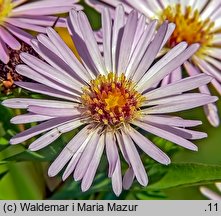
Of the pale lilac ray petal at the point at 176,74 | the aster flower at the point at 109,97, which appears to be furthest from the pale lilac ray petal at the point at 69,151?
the pale lilac ray petal at the point at 176,74

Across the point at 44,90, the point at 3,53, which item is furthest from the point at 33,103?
the point at 3,53

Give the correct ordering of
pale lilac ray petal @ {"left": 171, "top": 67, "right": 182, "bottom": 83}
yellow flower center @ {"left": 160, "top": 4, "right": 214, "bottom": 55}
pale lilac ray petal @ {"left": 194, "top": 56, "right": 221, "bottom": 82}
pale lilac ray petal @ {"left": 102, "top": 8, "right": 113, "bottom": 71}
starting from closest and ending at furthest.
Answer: pale lilac ray petal @ {"left": 102, "top": 8, "right": 113, "bottom": 71} → pale lilac ray petal @ {"left": 171, "top": 67, "right": 182, "bottom": 83} → pale lilac ray petal @ {"left": 194, "top": 56, "right": 221, "bottom": 82} → yellow flower center @ {"left": 160, "top": 4, "right": 214, "bottom": 55}

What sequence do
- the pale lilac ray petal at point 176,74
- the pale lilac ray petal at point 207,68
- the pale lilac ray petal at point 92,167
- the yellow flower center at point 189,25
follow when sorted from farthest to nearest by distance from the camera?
the yellow flower center at point 189,25
the pale lilac ray petal at point 207,68
the pale lilac ray petal at point 176,74
the pale lilac ray petal at point 92,167

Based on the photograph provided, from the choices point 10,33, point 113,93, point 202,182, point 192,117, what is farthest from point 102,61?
point 192,117

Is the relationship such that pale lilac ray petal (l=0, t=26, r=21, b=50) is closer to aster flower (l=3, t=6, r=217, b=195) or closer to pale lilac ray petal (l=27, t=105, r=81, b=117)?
aster flower (l=3, t=6, r=217, b=195)

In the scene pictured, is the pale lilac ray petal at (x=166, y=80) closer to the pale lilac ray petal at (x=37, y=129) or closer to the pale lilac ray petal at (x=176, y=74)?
the pale lilac ray petal at (x=176, y=74)

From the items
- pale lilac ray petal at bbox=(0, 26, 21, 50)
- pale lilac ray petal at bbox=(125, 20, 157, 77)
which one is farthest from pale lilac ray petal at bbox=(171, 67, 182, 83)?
pale lilac ray petal at bbox=(0, 26, 21, 50)

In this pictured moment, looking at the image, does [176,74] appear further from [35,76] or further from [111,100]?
[35,76]
